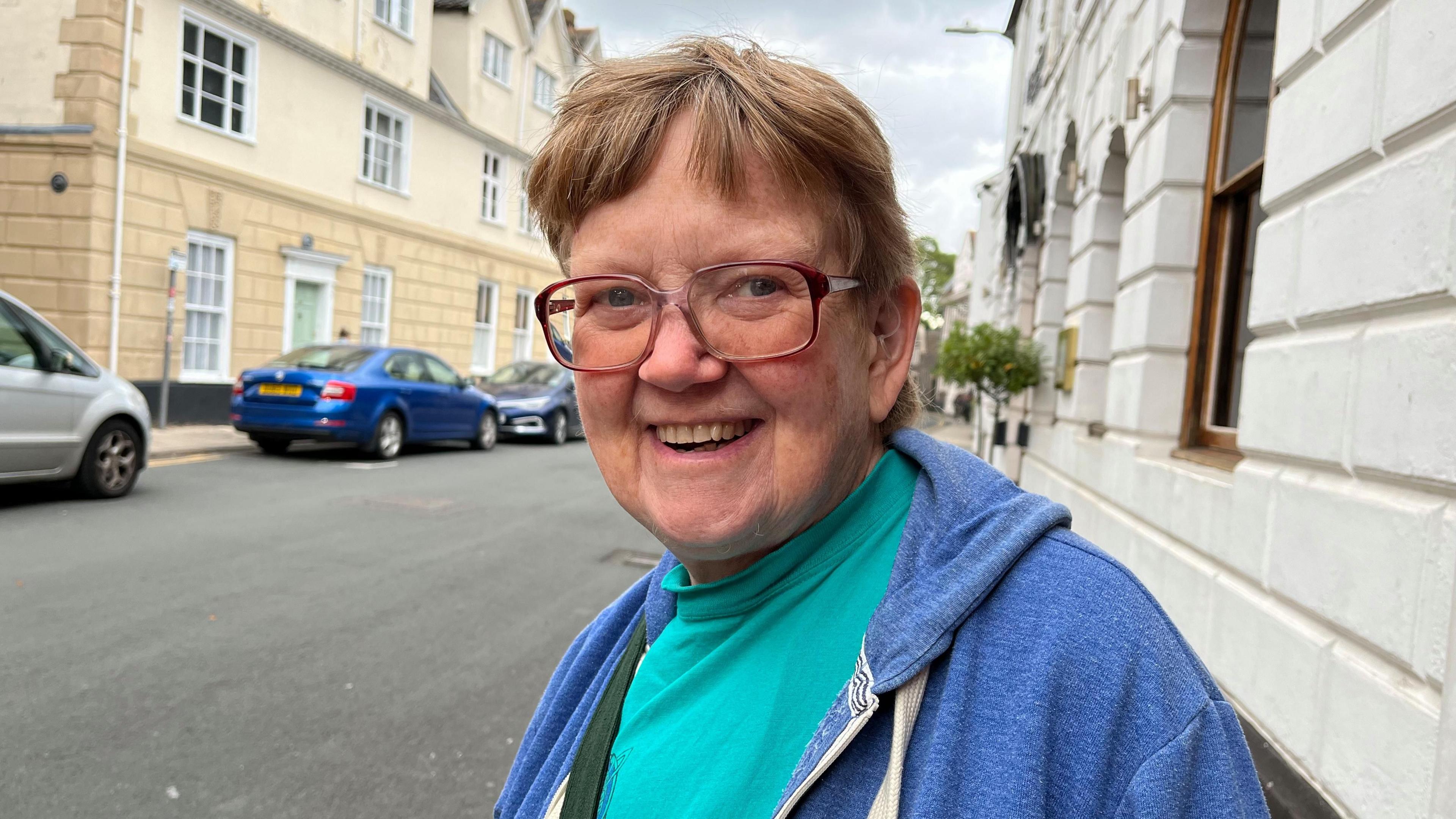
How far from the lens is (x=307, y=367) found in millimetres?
11836

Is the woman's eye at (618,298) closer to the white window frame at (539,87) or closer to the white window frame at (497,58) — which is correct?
the white window frame at (497,58)

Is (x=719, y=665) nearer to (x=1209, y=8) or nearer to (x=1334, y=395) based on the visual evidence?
(x=1334, y=395)

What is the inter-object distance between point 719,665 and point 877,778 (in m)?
0.34

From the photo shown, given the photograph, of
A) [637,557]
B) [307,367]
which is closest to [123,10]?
[307,367]

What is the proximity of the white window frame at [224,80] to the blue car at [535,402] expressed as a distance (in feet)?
19.2

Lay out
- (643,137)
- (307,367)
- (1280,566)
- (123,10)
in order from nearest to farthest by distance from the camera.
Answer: (643,137) → (1280,566) → (307,367) → (123,10)

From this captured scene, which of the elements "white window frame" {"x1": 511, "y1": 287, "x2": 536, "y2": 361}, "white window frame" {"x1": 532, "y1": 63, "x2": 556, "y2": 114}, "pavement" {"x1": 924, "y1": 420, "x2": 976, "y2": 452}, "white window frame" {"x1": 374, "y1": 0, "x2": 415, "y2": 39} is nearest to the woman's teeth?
"pavement" {"x1": 924, "y1": 420, "x2": 976, "y2": 452}

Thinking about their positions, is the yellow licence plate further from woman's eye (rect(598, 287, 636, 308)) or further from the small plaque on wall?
woman's eye (rect(598, 287, 636, 308))

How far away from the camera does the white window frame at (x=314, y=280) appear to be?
1711 centimetres

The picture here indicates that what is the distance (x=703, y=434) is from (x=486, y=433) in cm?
1411

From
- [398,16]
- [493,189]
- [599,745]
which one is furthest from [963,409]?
[599,745]

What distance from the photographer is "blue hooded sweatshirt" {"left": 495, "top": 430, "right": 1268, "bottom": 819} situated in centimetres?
96

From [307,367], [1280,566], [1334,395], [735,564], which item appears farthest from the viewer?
[307,367]

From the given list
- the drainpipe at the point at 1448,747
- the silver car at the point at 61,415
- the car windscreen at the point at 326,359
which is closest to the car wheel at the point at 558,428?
the car windscreen at the point at 326,359
